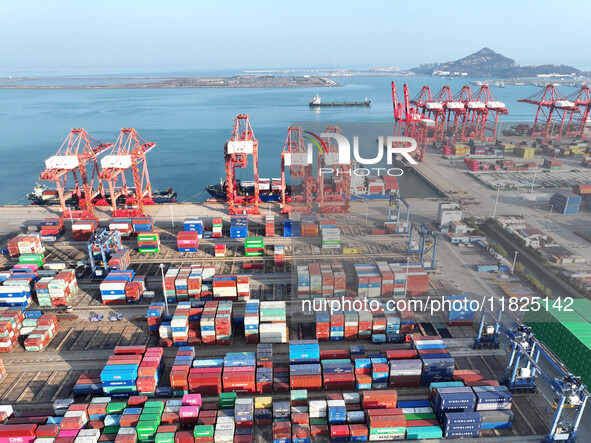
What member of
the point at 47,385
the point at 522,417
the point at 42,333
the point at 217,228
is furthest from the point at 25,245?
the point at 522,417

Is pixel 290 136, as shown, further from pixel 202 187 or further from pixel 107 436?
pixel 107 436

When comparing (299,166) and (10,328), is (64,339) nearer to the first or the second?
(10,328)

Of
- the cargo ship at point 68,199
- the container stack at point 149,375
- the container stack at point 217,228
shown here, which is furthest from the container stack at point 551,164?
the container stack at point 149,375

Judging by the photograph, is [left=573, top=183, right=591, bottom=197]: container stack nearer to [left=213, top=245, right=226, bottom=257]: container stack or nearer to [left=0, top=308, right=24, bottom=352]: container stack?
[left=213, top=245, right=226, bottom=257]: container stack

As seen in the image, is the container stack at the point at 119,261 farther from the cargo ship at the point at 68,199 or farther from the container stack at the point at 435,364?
the container stack at the point at 435,364

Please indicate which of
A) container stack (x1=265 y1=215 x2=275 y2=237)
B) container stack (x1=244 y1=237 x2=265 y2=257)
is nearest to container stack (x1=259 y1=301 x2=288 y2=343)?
container stack (x1=244 y1=237 x2=265 y2=257)

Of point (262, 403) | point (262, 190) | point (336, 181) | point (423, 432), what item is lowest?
point (423, 432)
